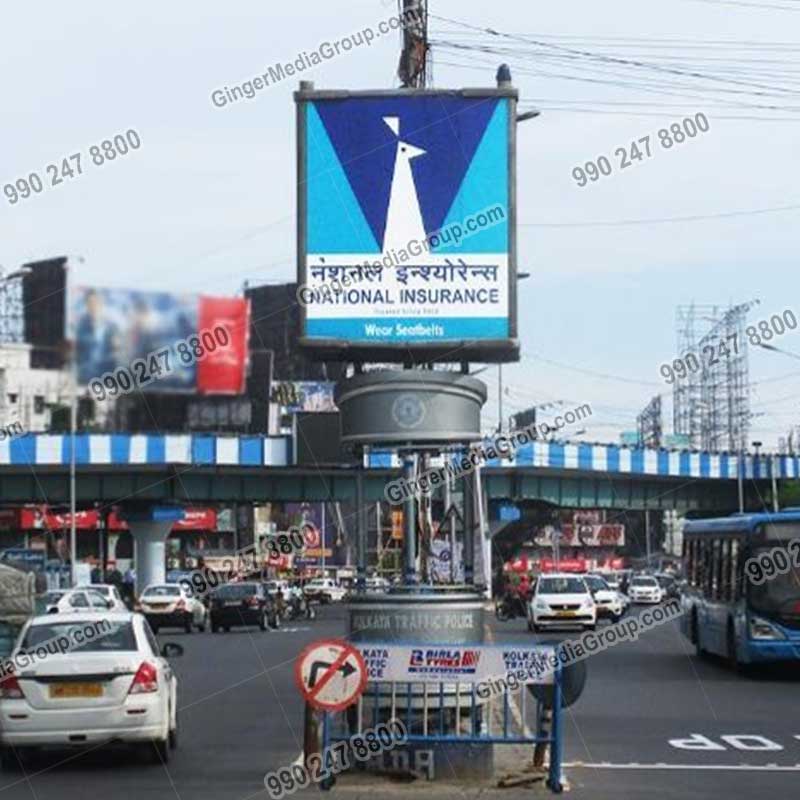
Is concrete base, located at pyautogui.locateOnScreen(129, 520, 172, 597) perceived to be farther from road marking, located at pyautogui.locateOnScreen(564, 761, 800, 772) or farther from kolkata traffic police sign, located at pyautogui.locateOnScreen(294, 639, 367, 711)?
kolkata traffic police sign, located at pyautogui.locateOnScreen(294, 639, 367, 711)

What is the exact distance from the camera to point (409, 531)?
18.4m

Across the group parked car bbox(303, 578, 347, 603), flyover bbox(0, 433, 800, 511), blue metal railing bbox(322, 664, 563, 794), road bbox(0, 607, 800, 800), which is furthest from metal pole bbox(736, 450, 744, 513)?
blue metal railing bbox(322, 664, 563, 794)

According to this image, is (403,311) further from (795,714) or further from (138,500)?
(138,500)

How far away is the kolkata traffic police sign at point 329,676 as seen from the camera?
14.4m

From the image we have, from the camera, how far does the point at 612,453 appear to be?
3034 inches

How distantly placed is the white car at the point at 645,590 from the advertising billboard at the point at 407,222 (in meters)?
54.1

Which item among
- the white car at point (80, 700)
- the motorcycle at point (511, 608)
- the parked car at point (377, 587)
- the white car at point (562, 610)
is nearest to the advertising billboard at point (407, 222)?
the parked car at point (377, 587)

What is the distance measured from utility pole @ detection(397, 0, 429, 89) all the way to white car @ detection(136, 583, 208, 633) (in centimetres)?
2655

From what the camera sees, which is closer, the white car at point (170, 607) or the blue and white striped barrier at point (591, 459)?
the blue and white striped barrier at point (591, 459)

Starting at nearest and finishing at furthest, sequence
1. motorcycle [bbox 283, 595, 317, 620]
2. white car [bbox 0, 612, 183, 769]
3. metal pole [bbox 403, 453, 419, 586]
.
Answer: white car [bbox 0, 612, 183, 769] < metal pole [bbox 403, 453, 419, 586] < motorcycle [bbox 283, 595, 317, 620]

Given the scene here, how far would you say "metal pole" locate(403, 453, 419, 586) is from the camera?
18.2 metres

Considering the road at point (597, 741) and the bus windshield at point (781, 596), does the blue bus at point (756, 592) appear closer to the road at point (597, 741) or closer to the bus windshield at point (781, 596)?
the bus windshield at point (781, 596)

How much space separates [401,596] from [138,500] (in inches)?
1861

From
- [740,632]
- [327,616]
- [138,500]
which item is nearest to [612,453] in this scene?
[327,616]
